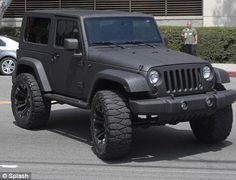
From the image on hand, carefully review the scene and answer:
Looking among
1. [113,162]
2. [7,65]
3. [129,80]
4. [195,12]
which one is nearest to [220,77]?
[129,80]

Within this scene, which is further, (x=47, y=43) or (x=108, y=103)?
(x=47, y=43)

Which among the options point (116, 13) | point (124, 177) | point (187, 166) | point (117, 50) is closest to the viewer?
point (124, 177)

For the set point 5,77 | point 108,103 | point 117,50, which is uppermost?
point 117,50

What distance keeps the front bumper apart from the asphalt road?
0.67 metres

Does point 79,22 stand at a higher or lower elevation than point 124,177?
higher

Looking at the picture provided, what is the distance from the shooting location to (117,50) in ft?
26.5

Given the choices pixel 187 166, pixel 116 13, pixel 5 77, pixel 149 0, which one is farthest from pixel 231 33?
pixel 187 166

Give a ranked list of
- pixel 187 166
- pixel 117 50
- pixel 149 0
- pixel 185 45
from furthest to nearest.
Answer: pixel 149 0 < pixel 185 45 < pixel 117 50 < pixel 187 166

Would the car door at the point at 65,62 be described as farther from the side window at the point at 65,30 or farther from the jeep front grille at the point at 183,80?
the jeep front grille at the point at 183,80

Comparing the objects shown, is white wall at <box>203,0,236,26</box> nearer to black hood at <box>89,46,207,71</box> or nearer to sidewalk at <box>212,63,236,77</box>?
sidewalk at <box>212,63,236,77</box>

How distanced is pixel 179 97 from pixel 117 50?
124 centimetres

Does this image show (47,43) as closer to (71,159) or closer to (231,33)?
(71,159)

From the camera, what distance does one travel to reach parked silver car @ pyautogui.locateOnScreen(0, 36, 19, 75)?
19016 mm

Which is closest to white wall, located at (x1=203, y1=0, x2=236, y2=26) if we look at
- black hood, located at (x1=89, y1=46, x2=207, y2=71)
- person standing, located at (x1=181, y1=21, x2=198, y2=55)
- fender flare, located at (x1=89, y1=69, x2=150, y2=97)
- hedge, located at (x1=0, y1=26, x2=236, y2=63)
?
hedge, located at (x1=0, y1=26, x2=236, y2=63)
